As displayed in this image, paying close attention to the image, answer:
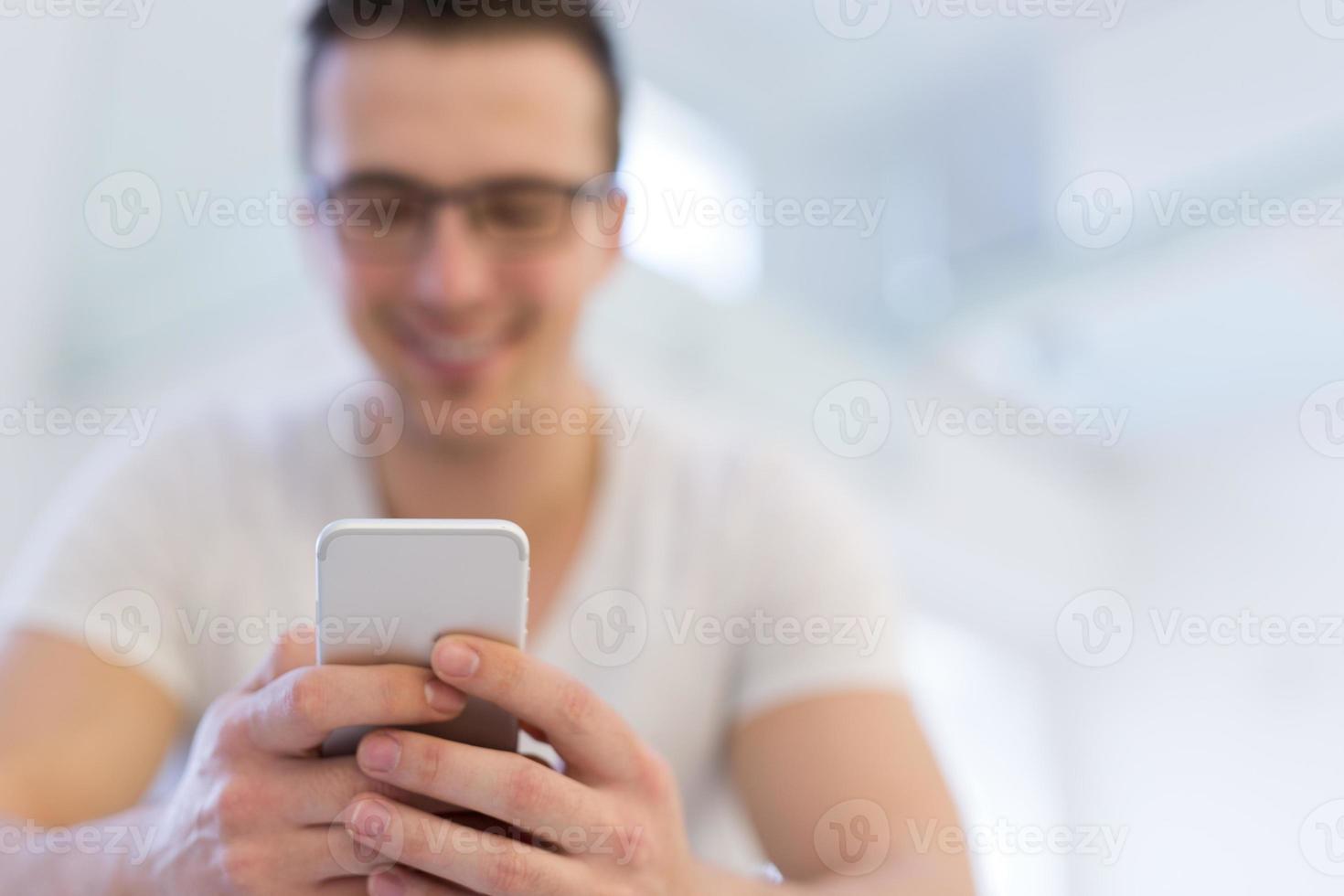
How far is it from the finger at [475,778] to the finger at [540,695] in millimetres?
25

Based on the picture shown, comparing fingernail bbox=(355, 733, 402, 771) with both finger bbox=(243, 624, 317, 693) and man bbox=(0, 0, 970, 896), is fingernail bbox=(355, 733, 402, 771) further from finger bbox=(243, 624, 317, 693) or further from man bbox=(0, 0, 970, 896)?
man bbox=(0, 0, 970, 896)

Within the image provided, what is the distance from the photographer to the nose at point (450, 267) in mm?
1036

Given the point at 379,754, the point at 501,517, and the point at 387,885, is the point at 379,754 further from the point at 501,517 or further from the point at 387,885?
the point at 501,517

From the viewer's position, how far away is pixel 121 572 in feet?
3.11

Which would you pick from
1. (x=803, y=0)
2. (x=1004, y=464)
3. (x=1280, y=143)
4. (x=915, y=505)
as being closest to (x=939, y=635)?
(x=915, y=505)

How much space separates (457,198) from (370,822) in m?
0.66

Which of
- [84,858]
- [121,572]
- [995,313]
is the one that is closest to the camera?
[84,858]

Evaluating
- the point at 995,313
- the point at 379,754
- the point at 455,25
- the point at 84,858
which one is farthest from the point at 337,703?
the point at 995,313

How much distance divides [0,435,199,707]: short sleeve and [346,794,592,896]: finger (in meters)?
0.43

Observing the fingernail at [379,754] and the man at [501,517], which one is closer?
the fingernail at [379,754]

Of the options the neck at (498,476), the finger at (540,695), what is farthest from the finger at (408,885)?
the neck at (498,476)

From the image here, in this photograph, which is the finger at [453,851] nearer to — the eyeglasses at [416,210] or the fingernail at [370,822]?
the fingernail at [370,822]

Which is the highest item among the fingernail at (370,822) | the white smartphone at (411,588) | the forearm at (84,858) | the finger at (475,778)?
the white smartphone at (411,588)

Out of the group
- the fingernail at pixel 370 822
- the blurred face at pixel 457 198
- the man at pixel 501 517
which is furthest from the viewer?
the blurred face at pixel 457 198
